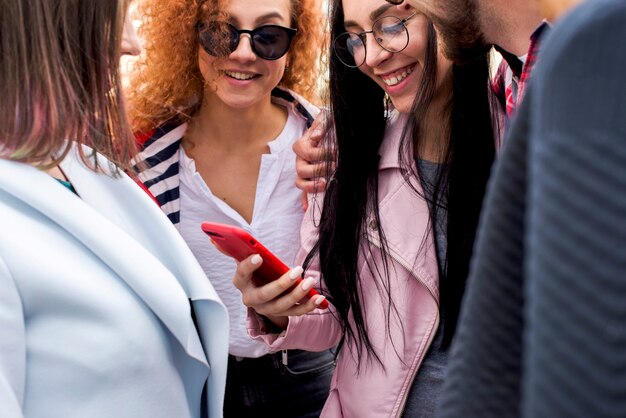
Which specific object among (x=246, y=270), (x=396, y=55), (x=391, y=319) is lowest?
(x=391, y=319)

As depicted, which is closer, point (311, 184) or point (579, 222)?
point (579, 222)

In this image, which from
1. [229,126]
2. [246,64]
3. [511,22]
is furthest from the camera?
[229,126]

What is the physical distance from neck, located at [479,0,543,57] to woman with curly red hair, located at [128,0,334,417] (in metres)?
1.02

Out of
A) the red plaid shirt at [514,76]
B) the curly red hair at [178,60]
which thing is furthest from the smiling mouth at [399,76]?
the curly red hair at [178,60]

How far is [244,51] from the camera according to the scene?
2.41 meters

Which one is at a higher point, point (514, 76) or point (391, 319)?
point (514, 76)

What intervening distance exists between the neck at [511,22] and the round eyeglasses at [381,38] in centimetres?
40

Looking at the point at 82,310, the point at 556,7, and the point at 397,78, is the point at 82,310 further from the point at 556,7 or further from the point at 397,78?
the point at 397,78

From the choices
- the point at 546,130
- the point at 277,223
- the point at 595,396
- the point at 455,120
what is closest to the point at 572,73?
the point at 546,130

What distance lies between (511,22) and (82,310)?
1061mm

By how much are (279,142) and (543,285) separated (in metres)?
2.12

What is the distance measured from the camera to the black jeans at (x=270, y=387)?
237cm

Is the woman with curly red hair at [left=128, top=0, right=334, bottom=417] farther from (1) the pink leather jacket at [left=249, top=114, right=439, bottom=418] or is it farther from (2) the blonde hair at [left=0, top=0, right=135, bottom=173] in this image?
(2) the blonde hair at [left=0, top=0, right=135, bottom=173]

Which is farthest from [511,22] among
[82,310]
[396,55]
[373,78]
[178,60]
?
[178,60]
